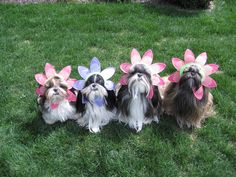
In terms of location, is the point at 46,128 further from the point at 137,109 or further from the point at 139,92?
the point at 139,92

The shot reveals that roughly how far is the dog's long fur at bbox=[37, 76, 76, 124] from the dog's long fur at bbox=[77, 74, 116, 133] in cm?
14

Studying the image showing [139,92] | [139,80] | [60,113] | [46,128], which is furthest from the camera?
[46,128]

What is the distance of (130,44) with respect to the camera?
7.38 meters

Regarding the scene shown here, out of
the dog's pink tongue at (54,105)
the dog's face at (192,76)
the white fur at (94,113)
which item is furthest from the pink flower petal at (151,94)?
the dog's pink tongue at (54,105)

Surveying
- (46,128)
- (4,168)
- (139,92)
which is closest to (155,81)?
(139,92)

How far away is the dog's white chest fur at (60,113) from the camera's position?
5250mm

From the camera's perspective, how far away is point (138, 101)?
16.6 ft

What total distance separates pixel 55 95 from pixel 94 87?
482 millimetres

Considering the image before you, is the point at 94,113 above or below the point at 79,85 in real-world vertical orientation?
below

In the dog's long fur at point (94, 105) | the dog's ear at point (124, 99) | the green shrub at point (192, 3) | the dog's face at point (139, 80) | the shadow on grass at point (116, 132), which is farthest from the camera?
the green shrub at point (192, 3)

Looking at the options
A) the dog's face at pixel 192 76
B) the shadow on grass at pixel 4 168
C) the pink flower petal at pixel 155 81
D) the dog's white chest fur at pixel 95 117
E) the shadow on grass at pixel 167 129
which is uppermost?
the dog's face at pixel 192 76

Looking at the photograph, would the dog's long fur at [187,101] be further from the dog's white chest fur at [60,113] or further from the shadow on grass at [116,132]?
the dog's white chest fur at [60,113]

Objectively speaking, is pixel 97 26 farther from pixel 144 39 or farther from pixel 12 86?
pixel 12 86

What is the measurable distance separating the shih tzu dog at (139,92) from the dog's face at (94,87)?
25cm
